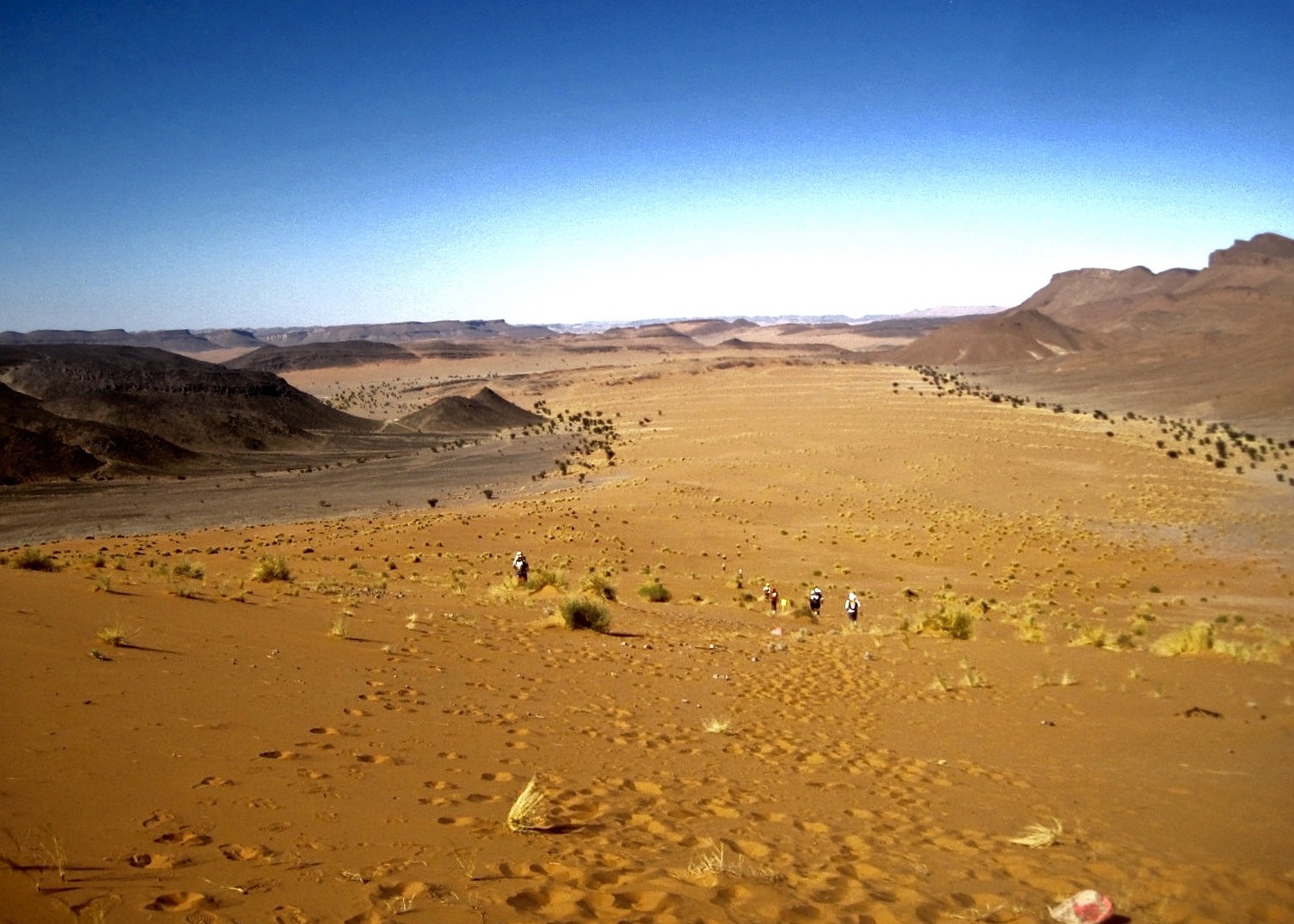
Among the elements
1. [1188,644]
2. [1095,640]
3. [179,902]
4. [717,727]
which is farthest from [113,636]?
[1188,644]

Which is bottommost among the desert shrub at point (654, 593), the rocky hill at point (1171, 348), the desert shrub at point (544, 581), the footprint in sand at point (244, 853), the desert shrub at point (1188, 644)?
the desert shrub at point (654, 593)

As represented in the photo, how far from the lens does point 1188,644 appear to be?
1497 cm

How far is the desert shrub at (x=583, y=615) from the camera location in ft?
49.9

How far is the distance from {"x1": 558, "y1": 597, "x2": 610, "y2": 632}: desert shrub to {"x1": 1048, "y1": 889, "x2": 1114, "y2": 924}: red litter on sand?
10.8m

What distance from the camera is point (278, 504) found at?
144 ft

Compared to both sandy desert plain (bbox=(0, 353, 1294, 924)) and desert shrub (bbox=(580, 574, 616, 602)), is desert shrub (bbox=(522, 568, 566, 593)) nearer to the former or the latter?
sandy desert plain (bbox=(0, 353, 1294, 924))

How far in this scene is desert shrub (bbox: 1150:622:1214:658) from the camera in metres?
14.9

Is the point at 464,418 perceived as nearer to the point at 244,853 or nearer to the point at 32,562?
the point at 32,562

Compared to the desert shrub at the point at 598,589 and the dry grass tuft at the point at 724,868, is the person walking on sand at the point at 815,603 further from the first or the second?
the dry grass tuft at the point at 724,868

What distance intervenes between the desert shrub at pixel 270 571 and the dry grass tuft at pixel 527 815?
42.0 feet

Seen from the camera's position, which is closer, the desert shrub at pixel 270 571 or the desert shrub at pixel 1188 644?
the desert shrub at pixel 1188 644

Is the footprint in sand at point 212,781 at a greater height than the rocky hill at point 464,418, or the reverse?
the footprint in sand at point 212,781

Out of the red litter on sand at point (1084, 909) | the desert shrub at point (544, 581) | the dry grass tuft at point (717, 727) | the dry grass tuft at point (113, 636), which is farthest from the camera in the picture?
the desert shrub at point (544, 581)

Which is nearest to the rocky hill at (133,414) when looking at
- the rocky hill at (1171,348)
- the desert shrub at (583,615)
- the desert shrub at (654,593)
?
the desert shrub at (654,593)
